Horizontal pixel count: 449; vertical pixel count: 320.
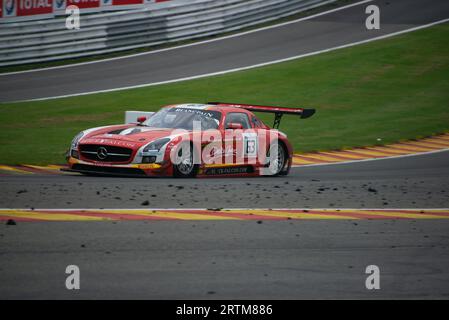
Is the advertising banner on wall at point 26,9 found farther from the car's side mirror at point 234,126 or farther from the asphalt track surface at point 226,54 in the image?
the car's side mirror at point 234,126

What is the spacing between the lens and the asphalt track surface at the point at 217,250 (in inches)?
225

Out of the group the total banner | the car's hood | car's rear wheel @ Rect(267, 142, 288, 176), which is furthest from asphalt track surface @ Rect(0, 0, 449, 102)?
car's rear wheel @ Rect(267, 142, 288, 176)

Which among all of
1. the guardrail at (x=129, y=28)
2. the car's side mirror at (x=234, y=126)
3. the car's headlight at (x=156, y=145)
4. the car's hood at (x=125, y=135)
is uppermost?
the guardrail at (x=129, y=28)

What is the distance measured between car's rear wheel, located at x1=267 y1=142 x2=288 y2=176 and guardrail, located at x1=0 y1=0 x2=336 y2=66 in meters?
13.5

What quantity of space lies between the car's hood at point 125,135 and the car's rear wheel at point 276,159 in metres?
2.07

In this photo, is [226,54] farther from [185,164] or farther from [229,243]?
[229,243]

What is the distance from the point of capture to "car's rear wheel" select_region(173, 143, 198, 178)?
12156mm

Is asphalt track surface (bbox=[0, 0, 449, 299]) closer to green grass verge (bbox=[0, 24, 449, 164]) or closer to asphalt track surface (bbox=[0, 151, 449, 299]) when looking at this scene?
asphalt track surface (bbox=[0, 151, 449, 299])

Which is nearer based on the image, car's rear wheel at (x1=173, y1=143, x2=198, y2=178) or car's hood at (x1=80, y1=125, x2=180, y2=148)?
car's hood at (x1=80, y1=125, x2=180, y2=148)

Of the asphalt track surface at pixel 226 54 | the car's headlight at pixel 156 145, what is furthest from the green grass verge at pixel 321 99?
the car's headlight at pixel 156 145

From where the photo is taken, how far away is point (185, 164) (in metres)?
12.3

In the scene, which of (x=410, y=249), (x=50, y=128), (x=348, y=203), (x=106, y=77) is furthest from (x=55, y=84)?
(x=410, y=249)

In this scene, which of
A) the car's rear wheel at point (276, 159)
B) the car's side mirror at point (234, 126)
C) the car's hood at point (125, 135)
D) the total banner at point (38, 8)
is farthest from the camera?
the total banner at point (38, 8)
